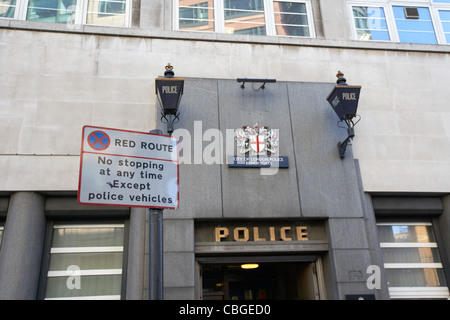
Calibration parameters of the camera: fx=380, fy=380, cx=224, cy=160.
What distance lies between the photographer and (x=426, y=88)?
29.8 feet

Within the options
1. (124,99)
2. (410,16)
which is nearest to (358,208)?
(124,99)

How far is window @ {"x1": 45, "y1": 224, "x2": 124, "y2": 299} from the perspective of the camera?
7.18m

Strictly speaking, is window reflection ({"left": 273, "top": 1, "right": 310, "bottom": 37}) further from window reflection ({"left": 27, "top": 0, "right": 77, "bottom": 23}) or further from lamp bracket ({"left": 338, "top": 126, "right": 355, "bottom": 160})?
window reflection ({"left": 27, "top": 0, "right": 77, "bottom": 23})

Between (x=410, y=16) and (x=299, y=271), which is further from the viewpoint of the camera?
(x=410, y=16)

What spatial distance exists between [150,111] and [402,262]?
20.4 feet

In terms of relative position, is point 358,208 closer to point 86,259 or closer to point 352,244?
point 352,244

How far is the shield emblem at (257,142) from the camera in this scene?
25.8 ft

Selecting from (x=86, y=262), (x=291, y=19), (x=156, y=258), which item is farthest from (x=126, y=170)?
(x=291, y=19)

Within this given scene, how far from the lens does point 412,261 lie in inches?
319

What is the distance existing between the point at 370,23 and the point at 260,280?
23.6 ft

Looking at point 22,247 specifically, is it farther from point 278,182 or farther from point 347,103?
point 347,103

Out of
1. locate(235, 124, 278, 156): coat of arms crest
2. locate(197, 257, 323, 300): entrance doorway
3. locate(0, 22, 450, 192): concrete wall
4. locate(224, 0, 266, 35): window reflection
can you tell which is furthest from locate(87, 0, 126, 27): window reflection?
locate(197, 257, 323, 300): entrance doorway

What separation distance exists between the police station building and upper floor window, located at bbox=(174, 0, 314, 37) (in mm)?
41

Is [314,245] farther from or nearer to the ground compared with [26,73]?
nearer to the ground
